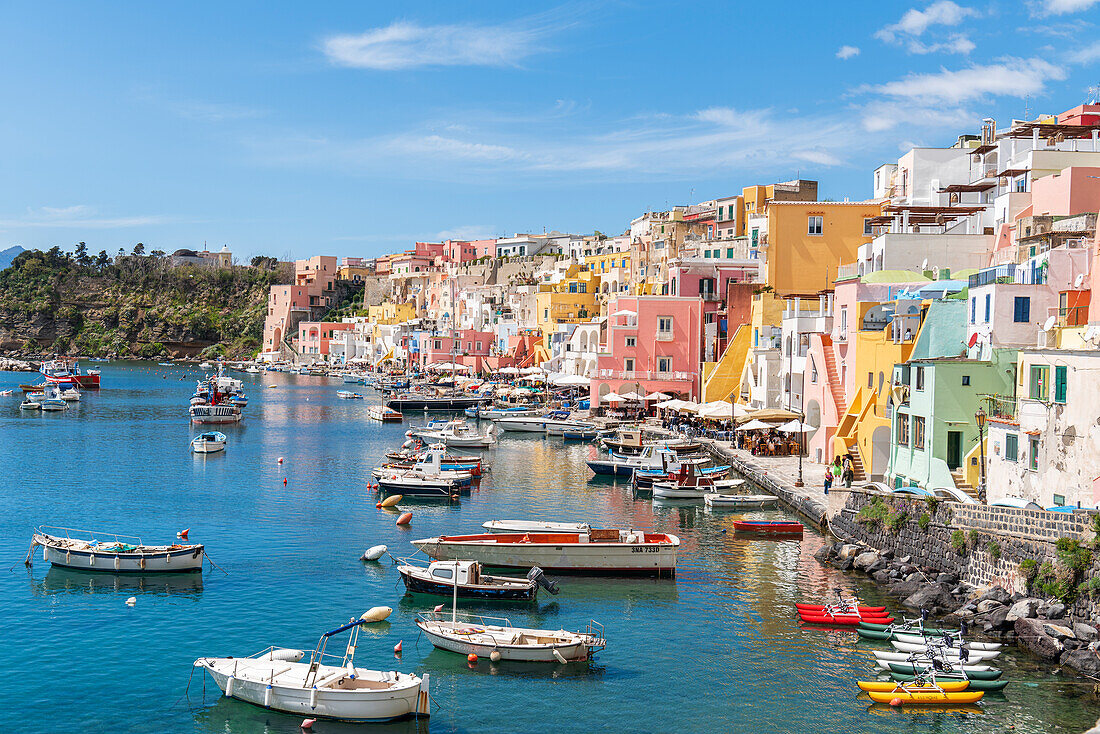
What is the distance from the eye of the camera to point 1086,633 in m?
21.8

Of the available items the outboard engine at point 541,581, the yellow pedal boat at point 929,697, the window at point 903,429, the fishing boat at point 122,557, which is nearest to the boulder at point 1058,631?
the yellow pedal boat at point 929,697

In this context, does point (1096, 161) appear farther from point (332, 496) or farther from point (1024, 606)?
point (332, 496)

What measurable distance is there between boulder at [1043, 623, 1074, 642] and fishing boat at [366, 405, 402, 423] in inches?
2429

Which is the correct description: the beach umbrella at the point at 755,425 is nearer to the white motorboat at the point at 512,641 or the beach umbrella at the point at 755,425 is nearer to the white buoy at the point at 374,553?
the white buoy at the point at 374,553

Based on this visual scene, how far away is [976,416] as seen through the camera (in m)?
32.0

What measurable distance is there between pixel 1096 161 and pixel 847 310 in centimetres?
1492

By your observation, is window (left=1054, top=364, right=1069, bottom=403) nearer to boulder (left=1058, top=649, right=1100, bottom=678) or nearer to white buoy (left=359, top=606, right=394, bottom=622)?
boulder (left=1058, top=649, right=1100, bottom=678)

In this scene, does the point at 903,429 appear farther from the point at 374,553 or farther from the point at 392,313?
the point at 392,313

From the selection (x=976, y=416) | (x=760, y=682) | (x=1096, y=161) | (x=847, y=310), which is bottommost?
(x=760, y=682)

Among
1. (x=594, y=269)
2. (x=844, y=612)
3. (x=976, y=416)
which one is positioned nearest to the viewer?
(x=844, y=612)

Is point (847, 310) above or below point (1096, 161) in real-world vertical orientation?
below

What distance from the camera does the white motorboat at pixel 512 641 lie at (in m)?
22.1

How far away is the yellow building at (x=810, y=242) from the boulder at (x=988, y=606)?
41868mm

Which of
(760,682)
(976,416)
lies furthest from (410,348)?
(760,682)
